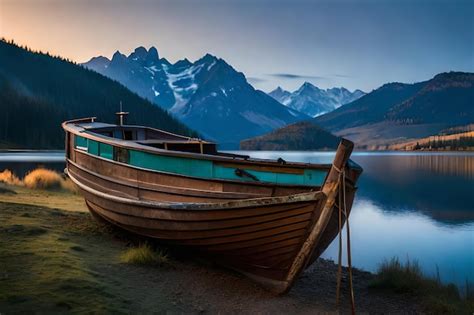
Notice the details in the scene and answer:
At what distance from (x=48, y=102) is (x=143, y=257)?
158 metres

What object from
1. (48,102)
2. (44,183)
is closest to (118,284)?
(44,183)

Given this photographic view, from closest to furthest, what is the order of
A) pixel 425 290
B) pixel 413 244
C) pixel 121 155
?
pixel 425 290 < pixel 121 155 < pixel 413 244

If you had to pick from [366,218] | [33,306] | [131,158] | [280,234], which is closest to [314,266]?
[280,234]

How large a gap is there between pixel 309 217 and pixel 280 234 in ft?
2.38

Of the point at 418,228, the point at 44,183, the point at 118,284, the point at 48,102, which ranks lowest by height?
the point at 418,228

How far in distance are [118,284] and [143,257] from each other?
1595 millimetres

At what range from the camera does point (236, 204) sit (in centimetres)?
884

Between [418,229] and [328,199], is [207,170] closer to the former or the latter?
[328,199]

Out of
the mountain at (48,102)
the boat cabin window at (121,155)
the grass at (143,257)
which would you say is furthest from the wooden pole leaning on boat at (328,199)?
the mountain at (48,102)

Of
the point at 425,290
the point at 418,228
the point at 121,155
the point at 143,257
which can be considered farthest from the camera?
the point at 418,228

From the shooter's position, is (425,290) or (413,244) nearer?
(425,290)

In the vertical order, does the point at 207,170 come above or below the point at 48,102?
below

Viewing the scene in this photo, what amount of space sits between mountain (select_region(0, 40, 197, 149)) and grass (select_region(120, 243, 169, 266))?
11834 centimetres

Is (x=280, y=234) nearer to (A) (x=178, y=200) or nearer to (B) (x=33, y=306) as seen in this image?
(A) (x=178, y=200)
